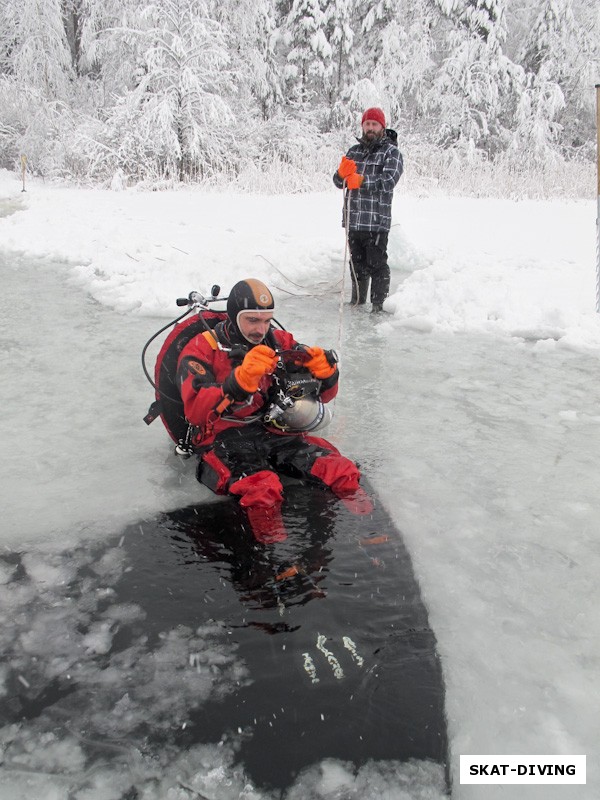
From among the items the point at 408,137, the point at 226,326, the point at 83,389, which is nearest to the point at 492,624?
the point at 226,326

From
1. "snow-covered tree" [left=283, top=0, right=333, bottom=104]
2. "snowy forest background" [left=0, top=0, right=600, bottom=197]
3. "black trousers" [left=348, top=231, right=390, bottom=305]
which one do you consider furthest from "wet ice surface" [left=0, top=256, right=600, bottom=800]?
"snow-covered tree" [left=283, top=0, right=333, bottom=104]

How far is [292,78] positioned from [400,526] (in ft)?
66.4

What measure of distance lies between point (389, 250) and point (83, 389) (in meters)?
5.33

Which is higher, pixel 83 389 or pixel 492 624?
pixel 83 389

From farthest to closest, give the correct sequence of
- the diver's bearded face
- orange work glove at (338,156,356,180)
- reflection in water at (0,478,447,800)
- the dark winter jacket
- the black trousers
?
the black trousers, orange work glove at (338,156,356,180), the diver's bearded face, the dark winter jacket, reflection in water at (0,478,447,800)

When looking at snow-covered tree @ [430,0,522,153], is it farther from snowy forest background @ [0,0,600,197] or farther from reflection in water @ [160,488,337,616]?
reflection in water @ [160,488,337,616]

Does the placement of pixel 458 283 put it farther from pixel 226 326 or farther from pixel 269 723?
pixel 269 723

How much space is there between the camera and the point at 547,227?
9188 mm

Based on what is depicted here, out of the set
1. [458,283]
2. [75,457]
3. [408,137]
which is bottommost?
[75,457]

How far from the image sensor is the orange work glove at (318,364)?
3516 mm

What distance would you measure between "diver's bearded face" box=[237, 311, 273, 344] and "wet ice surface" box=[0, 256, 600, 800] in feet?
2.84

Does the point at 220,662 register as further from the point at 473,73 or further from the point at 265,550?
the point at 473,73

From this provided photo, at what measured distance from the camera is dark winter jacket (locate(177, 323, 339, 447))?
10.5ft

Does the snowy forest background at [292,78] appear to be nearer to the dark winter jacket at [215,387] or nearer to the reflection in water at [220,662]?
the dark winter jacket at [215,387]
